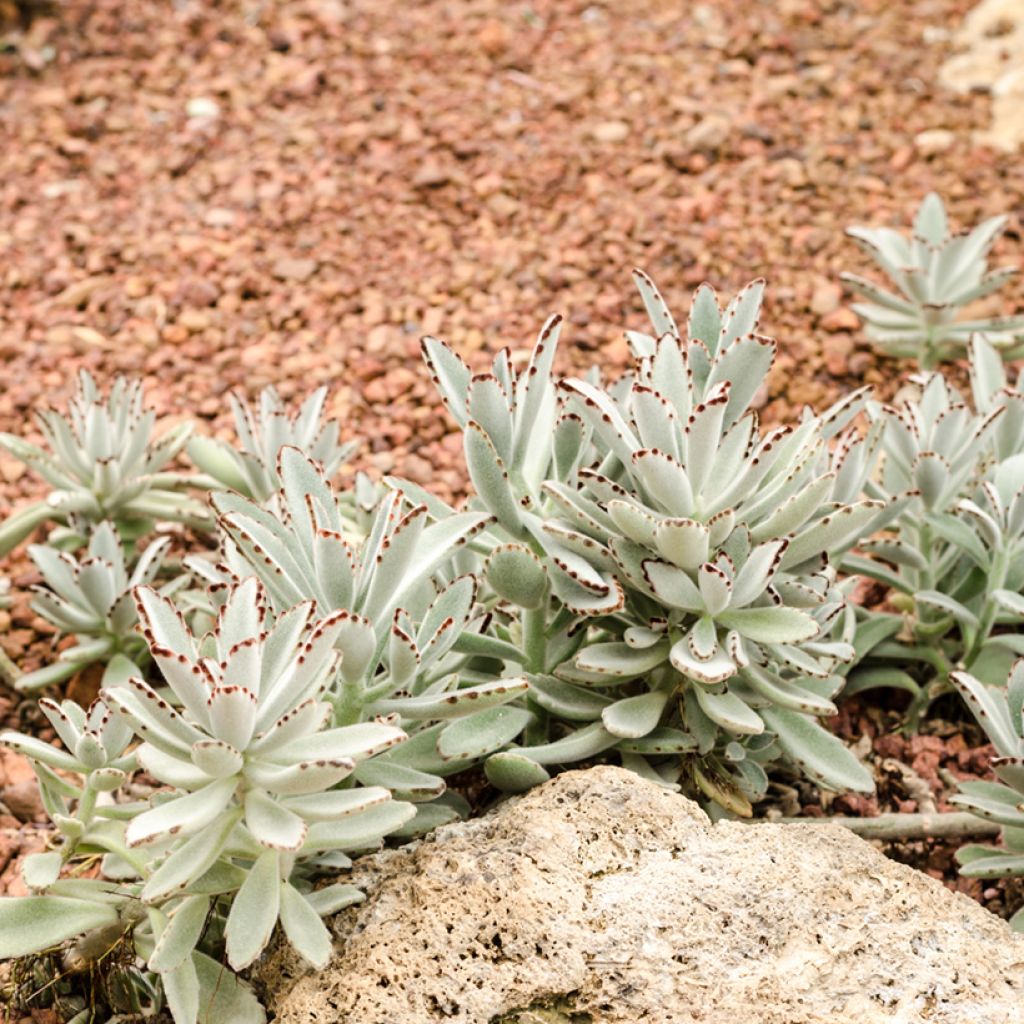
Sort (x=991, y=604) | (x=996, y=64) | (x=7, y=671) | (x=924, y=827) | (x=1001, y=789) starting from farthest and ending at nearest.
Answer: (x=996, y=64) < (x=7, y=671) < (x=991, y=604) < (x=924, y=827) < (x=1001, y=789)

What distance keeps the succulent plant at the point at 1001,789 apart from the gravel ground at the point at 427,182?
130 centimetres

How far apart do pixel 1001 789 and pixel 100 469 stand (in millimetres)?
1880

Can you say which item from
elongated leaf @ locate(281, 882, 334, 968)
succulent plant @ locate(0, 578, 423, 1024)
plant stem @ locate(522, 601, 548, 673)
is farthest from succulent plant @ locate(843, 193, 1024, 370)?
elongated leaf @ locate(281, 882, 334, 968)

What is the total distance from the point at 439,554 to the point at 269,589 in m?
0.26

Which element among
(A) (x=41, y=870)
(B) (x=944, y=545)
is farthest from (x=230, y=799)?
(B) (x=944, y=545)

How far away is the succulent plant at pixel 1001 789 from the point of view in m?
2.22

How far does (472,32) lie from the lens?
4.80 meters

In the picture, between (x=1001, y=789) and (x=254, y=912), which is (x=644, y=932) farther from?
(x=1001, y=789)

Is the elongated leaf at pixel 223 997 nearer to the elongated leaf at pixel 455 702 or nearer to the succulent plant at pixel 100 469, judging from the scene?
the elongated leaf at pixel 455 702

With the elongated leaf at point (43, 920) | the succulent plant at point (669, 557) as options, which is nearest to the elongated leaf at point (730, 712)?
the succulent plant at point (669, 557)

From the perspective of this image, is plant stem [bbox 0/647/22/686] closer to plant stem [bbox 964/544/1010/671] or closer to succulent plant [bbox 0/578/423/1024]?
succulent plant [bbox 0/578/423/1024]

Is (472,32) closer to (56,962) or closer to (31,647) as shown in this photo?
(31,647)

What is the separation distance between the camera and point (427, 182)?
420 cm

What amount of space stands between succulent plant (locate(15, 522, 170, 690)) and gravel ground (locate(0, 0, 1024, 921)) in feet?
0.94
